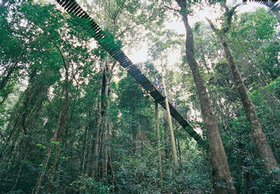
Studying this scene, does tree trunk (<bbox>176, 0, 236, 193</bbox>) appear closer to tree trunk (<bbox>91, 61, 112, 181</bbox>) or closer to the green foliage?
the green foliage

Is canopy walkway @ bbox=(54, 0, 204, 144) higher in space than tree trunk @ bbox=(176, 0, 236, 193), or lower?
higher

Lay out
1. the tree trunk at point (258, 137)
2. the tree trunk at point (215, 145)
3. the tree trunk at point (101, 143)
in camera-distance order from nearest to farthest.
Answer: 1. the tree trunk at point (215, 145)
2. the tree trunk at point (258, 137)
3. the tree trunk at point (101, 143)

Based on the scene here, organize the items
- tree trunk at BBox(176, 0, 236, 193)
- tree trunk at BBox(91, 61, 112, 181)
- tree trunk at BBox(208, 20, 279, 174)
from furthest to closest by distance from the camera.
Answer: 1. tree trunk at BBox(91, 61, 112, 181)
2. tree trunk at BBox(208, 20, 279, 174)
3. tree trunk at BBox(176, 0, 236, 193)

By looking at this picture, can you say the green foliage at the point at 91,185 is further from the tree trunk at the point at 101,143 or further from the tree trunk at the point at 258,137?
the tree trunk at the point at 258,137

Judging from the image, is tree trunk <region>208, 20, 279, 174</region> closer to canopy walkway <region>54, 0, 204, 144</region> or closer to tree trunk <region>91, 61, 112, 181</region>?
canopy walkway <region>54, 0, 204, 144</region>

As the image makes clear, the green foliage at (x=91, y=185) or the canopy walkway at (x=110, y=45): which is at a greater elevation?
the canopy walkway at (x=110, y=45)

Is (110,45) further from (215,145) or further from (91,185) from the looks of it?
(215,145)

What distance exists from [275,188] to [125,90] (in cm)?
733

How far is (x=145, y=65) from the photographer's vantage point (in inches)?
394

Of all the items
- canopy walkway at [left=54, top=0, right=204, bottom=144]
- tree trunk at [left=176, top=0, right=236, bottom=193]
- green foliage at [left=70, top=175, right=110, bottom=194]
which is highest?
canopy walkway at [left=54, top=0, right=204, bottom=144]

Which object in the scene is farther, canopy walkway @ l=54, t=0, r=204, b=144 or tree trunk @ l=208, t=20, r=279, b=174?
A: canopy walkway @ l=54, t=0, r=204, b=144

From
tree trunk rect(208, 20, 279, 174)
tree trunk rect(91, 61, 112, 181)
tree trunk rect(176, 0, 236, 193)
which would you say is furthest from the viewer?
tree trunk rect(91, 61, 112, 181)

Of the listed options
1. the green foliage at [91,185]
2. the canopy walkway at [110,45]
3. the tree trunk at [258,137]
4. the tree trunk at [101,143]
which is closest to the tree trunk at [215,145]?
the tree trunk at [258,137]

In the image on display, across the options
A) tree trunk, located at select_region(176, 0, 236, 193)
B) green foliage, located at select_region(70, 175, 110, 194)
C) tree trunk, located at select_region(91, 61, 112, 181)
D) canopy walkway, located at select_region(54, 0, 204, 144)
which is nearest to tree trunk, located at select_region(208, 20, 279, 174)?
tree trunk, located at select_region(176, 0, 236, 193)
